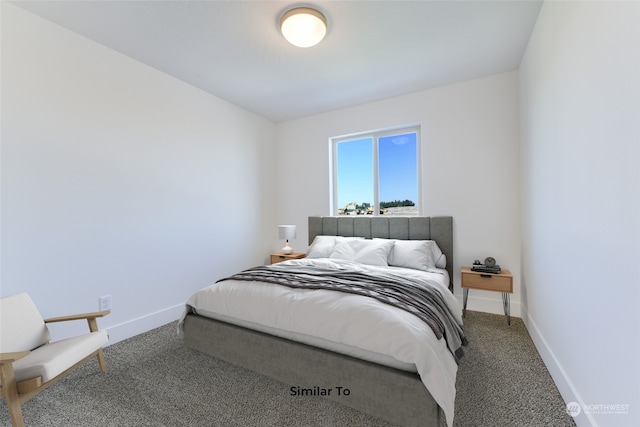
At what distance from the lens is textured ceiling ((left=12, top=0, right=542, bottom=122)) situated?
1.95 metres

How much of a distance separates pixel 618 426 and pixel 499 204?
2.32m

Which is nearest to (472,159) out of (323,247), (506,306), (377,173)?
(377,173)

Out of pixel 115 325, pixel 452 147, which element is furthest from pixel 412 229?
pixel 115 325

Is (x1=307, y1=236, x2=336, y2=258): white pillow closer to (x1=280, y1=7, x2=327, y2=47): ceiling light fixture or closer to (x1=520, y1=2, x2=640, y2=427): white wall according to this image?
(x1=520, y1=2, x2=640, y2=427): white wall

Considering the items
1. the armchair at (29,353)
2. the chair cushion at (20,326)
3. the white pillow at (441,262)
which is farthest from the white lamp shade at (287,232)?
the chair cushion at (20,326)

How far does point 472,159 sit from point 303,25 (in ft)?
7.83

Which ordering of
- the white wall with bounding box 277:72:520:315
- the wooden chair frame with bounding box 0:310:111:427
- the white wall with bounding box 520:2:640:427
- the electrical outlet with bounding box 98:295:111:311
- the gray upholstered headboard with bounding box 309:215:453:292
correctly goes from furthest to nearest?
the gray upholstered headboard with bounding box 309:215:453:292, the white wall with bounding box 277:72:520:315, the electrical outlet with bounding box 98:295:111:311, the wooden chair frame with bounding box 0:310:111:427, the white wall with bounding box 520:2:640:427

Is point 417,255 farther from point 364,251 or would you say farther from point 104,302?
point 104,302

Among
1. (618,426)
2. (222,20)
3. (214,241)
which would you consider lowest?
(618,426)

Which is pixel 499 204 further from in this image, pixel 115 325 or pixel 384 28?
pixel 115 325

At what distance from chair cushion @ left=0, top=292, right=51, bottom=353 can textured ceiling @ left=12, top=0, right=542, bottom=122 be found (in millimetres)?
2142

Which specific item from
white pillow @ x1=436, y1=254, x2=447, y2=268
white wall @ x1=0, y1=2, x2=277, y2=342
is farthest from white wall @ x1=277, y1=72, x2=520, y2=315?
white wall @ x1=0, y1=2, x2=277, y2=342

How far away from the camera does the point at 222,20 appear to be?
80.8 inches

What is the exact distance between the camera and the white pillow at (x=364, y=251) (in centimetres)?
288
